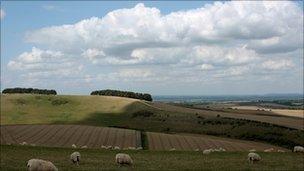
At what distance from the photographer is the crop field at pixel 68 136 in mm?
64625

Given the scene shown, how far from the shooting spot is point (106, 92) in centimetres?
18688

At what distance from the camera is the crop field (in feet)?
212

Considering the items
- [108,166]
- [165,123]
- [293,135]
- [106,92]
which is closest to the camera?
[108,166]

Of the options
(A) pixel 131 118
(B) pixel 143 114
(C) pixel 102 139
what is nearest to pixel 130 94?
(B) pixel 143 114

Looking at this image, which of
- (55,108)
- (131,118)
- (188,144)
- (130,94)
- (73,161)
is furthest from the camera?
(130,94)

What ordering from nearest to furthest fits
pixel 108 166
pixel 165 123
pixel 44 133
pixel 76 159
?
1. pixel 108 166
2. pixel 76 159
3. pixel 44 133
4. pixel 165 123

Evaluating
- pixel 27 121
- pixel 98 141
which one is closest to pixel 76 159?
pixel 98 141

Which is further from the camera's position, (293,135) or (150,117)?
(150,117)

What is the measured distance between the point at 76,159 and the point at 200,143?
38.2 m

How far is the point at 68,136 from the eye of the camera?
72.8 meters

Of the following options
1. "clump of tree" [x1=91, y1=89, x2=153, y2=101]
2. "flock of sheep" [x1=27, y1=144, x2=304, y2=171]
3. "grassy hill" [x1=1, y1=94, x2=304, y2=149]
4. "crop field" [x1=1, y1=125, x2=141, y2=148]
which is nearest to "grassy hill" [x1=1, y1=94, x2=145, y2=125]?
"grassy hill" [x1=1, y1=94, x2=304, y2=149]

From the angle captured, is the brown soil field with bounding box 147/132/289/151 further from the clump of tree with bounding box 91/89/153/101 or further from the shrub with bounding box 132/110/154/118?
the clump of tree with bounding box 91/89/153/101

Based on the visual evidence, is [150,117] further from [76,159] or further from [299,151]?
[76,159]

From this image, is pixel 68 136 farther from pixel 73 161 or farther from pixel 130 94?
pixel 130 94
